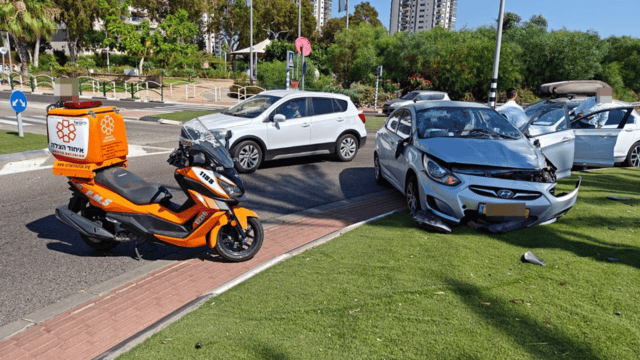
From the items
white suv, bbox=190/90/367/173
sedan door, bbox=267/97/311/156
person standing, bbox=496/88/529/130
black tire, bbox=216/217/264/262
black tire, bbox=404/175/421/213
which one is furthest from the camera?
sedan door, bbox=267/97/311/156

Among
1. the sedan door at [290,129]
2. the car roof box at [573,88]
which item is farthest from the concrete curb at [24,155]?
the car roof box at [573,88]

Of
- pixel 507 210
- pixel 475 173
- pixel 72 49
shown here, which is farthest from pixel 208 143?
pixel 72 49

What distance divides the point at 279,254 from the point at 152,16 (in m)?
61.4

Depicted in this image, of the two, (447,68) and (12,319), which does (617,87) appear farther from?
(12,319)

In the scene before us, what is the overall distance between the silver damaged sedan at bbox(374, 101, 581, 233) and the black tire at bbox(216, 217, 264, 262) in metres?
2.14

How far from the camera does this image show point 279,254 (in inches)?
222

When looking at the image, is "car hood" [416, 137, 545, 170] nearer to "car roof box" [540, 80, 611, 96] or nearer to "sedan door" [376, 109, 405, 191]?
"sedan door" [376, 109, 405, 191]

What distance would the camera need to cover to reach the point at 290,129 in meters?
10.7

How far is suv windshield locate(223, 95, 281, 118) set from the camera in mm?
10625

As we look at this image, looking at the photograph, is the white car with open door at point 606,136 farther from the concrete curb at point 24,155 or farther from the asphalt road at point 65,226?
the concrete curb at point 24,155

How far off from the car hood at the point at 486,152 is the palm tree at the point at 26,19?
1844 inches

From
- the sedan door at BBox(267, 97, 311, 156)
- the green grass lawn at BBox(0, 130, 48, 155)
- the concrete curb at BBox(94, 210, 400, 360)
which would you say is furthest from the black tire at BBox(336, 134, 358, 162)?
the green grass lawn at BBox(0, 130, 48, 155)

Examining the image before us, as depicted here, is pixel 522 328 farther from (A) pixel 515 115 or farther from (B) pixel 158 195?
(A) pixel 515 115

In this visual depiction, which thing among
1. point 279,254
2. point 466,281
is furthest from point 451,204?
point 279,254
